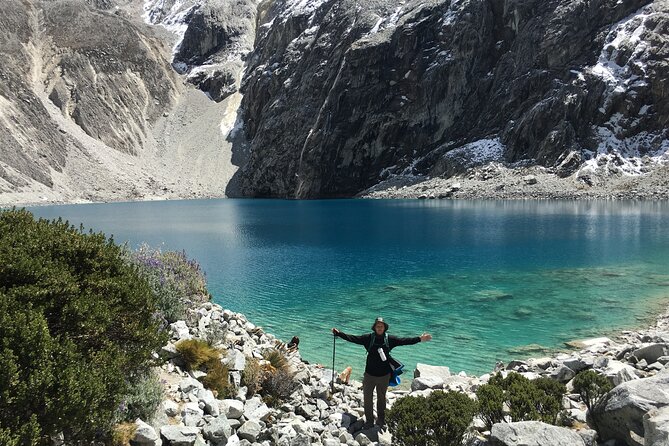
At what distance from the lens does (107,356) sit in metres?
6.55

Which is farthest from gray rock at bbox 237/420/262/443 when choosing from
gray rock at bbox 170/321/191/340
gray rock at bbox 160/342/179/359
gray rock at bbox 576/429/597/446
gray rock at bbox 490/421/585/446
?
gray rock at bbox 576/429/597/446

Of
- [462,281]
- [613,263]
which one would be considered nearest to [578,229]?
[613,263]

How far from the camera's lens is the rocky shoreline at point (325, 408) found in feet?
23.7

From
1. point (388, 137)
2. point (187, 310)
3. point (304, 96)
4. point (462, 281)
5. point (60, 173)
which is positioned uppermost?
point (304, 96)

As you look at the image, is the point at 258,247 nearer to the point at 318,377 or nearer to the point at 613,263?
the point at 613,263

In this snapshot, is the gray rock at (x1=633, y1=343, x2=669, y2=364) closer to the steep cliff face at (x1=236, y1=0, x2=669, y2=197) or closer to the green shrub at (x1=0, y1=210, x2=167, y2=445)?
the green shrub at (x1=0, y1=210, x2=167, y2=445)

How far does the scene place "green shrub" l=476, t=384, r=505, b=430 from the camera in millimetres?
8383

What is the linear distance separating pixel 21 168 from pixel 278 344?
125233 millimetres

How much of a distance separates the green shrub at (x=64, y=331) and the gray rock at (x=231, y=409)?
185 centimetres

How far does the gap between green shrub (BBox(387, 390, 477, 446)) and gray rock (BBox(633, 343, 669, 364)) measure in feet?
25.4

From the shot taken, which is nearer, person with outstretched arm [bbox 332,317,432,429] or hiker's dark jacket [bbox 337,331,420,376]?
person with outstretched arm [bbox 332,317,432,429]

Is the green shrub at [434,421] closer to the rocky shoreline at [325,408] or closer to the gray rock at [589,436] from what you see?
the rocky shoreline at [325,408]

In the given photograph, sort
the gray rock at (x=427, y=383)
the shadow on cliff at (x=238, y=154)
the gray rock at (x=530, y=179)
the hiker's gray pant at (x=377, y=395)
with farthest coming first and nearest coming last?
the shadow on cliff at (x=238, y=154), the gray rock at (x=530, y=179), the gray rock at (x=427, y=383), the hiker's gray pant at (x=377, y=395)

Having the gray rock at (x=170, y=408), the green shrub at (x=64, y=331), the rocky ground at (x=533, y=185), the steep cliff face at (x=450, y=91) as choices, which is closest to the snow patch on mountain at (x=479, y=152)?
the steep cliff face at (x=450, y=91)
